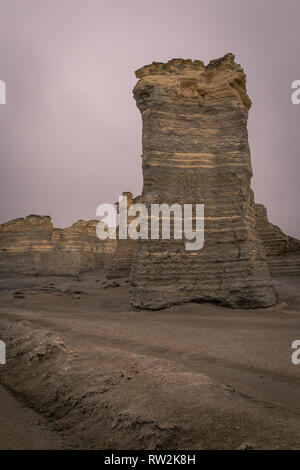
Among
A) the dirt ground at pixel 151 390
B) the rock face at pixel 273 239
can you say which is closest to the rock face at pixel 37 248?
the rock face at pixel 273 239

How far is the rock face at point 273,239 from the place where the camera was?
1683 cm

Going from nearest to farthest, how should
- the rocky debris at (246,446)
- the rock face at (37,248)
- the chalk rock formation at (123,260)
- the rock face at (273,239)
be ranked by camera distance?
1. the rocky debris at (246,446)
2. the rock face at (273,239)
3. the chalk rock formation at (123,260)
4. the rock face at (37,248)

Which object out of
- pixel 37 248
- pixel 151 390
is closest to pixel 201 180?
pixel 151 390

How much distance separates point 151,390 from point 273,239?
1655cm

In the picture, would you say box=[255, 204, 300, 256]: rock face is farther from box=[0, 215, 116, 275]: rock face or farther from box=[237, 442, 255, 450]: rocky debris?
box=[0, 215, 116, 275]: rock face

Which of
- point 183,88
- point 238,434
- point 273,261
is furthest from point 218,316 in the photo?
point 273,261

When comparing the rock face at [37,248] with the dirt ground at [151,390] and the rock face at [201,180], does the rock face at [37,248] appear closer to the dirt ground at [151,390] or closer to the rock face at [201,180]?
the rock face at [201,180]

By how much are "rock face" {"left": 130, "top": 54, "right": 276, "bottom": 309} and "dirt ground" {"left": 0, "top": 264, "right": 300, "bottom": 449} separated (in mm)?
2322

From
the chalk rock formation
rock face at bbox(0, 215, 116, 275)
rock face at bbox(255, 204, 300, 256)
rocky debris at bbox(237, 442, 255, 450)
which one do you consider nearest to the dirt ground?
rocky debris at bbox(237, 442, 255, 450)

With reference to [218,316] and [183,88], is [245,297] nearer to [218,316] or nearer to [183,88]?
[218,316]

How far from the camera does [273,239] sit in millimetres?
17141

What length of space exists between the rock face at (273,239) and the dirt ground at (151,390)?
13173mm

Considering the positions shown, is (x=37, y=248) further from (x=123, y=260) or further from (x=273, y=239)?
(x=273, y=239)

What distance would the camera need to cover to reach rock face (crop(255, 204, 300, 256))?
55.2 ft
